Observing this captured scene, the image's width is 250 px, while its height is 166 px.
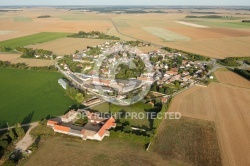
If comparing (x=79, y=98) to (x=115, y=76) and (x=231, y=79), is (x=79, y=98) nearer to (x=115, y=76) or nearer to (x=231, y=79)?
(x=115, y=76)

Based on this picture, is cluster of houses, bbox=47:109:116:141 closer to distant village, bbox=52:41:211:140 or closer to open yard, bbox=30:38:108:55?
distant village, bbox=52:41:211:140

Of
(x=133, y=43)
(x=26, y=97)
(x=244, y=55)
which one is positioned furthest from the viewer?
(x=133, y=43)

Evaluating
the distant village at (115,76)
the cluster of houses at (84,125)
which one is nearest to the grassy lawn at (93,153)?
the cluster of houses at (84,125)

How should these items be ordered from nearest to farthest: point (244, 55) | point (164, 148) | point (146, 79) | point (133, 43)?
1. point (164, 148)
2. point (146, 79)
3. point (244, 55)
4. point (133, 43)

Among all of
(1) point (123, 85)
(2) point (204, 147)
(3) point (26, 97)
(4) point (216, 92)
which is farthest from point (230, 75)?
(3) point (26, 97)

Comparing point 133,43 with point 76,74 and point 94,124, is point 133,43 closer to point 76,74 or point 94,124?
point 76,74

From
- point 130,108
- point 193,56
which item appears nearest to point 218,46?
point 193,56
